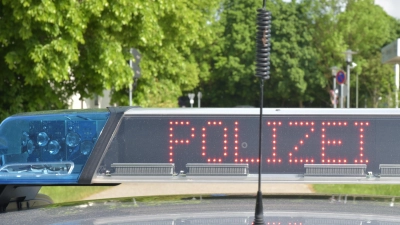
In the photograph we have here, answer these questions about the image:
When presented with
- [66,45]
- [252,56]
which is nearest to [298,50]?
[252,56]

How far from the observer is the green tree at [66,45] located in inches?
842

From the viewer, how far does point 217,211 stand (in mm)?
2990

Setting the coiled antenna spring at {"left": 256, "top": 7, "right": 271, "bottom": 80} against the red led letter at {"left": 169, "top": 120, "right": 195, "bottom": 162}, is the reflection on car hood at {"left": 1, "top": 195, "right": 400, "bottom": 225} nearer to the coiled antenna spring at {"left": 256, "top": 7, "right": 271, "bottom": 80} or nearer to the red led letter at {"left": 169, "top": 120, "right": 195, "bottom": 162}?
the coiled antenna spring at {"left": 256, "top": 7, "right": 271, "bottom": 80}

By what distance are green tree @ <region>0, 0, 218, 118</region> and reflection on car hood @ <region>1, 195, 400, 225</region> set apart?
17671mm

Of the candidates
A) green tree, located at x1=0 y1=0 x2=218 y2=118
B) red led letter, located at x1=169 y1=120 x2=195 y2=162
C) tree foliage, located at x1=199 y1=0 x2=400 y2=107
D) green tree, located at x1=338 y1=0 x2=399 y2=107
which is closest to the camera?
red led letter, located at x1=169 y1=120 x2=195 y2=162

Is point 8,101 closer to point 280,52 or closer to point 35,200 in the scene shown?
point 35,200

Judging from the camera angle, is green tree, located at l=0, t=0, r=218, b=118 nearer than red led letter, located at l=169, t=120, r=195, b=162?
No

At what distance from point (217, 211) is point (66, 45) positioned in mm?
18952

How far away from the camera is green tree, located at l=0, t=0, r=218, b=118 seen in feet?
70.1

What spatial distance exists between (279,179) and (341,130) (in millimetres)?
345

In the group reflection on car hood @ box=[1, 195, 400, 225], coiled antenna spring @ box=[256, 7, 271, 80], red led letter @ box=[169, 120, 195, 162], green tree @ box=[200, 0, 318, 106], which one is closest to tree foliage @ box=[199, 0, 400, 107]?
green tree @ box=[200, 0, 318, 106]

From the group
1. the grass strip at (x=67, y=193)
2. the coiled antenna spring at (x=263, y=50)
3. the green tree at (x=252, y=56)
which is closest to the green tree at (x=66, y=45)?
the grass strip at (x=67, y=193)

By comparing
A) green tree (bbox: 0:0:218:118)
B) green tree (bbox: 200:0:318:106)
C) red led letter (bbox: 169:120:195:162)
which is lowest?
red led letter (bbox: 169:120:195:162)

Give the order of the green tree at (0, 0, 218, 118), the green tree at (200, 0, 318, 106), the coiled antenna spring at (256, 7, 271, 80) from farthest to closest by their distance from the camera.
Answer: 1. the green tree at (200, 0, 318, 106)
2. the green tree at (0, 0, 218, 118)
3. the coiled antenna spring at (256, 7, 271, 80)
